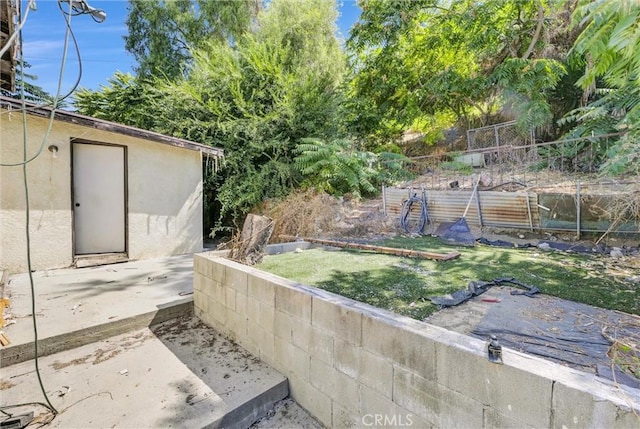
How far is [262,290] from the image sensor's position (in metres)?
2.96

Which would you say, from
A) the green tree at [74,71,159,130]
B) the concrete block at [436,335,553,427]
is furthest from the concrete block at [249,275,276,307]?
the green tree at [74,71,159,130]

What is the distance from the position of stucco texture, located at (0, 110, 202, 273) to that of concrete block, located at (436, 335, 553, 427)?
6321 mm

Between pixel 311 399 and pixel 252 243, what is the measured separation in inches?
87.3

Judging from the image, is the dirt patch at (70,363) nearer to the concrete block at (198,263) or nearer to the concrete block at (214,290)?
the concrete block at (214,290)

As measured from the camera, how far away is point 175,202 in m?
6.76

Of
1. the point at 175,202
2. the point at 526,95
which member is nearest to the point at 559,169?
the point at 526,95

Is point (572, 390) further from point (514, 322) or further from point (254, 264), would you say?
point (254, 264)

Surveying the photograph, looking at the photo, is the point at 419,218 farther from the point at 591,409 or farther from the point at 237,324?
the point at 591,409

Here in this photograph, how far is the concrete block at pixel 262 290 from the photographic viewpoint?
2.87m

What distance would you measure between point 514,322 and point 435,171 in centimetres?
786

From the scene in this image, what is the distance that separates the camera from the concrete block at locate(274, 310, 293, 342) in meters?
2.70

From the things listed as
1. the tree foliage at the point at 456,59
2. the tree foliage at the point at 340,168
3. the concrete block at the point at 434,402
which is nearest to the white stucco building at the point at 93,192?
the tree foliage at the point at 340,168

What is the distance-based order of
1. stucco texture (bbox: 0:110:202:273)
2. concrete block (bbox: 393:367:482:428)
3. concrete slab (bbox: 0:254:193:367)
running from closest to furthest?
concrete block (bbox: 393:367:482:428) → concrete slab (bbox: 0:254:193:367) → stucco texture (bbox: 0:110:202:273)

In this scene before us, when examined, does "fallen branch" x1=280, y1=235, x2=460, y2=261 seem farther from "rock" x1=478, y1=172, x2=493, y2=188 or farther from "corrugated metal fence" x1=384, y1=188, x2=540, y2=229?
"rock" x1=478, y1=172, x2=493, y2=188
